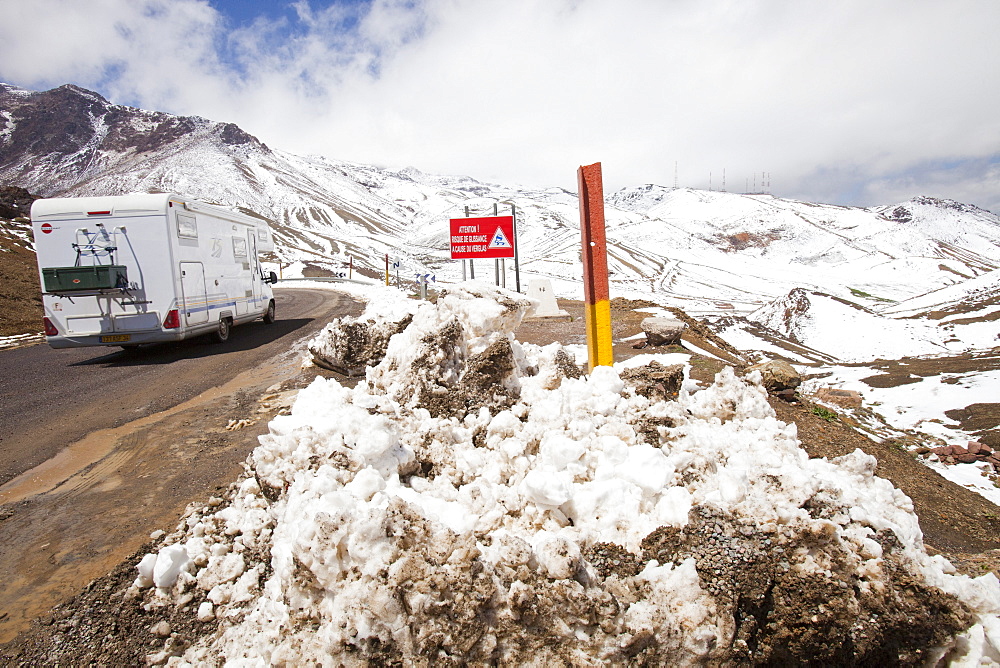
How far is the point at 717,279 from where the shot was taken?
149 ft

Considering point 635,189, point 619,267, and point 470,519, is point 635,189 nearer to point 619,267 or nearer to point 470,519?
point 619,267

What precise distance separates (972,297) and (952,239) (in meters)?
115

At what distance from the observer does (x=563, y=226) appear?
6744cm

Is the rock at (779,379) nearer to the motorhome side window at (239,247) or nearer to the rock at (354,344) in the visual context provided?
the rock at (354,344)

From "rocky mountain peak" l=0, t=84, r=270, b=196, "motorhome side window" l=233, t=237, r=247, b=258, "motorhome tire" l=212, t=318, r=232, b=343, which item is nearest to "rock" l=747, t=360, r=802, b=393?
"motorhome tire" l=212, t=318, r=232, b=343

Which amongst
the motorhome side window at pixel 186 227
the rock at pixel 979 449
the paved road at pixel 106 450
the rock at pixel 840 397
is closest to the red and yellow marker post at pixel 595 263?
the paved road at pixel 106 450

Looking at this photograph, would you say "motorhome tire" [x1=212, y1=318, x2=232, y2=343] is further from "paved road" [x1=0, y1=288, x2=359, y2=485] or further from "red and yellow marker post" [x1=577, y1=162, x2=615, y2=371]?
"red and yellow marker post" [x1=577, y1=162, x2=615, y2=371]

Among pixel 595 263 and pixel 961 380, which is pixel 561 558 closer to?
pixel 595 263

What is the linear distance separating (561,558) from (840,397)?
751 centimetres

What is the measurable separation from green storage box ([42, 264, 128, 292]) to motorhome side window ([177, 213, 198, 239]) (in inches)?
53.8

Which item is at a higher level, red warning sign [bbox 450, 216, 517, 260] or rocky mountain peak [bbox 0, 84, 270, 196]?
rocky mountain peak [bbox 0, 84, 270, 196]

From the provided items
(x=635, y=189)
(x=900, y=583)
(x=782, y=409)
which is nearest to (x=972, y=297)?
(x=782, y=409)

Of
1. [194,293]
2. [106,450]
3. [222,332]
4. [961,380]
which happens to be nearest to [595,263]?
[106,450]

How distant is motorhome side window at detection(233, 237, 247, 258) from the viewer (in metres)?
12.7
